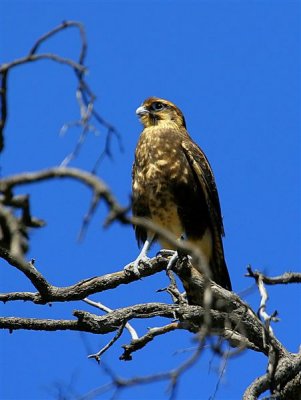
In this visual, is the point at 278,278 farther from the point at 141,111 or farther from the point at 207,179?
the point at 141,111

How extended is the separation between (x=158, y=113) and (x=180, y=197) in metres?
1.22

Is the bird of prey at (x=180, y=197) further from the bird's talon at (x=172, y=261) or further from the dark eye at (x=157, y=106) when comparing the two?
the bird's talon at (x=172, y=261)

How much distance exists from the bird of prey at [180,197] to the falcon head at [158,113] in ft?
1.66

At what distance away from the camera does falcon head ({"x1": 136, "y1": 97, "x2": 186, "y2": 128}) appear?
24.2 ft

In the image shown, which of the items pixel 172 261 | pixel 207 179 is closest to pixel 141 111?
pixel 207 179

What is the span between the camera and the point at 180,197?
256 inches

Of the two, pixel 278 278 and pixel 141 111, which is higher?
pixel 141 111

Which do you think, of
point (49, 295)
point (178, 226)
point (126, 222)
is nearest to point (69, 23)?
point (126, 222)

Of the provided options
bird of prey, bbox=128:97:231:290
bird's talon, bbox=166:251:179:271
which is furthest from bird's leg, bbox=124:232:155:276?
bird's talon, bbox=166:251:179:271

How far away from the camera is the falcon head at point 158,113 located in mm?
7379

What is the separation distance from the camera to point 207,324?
194 centimetres

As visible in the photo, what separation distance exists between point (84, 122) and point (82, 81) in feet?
0.78

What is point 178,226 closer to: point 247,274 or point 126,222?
point 247,274

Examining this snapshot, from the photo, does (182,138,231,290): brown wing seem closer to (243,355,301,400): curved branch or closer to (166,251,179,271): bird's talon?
(166,251,179,271): bird's talon
